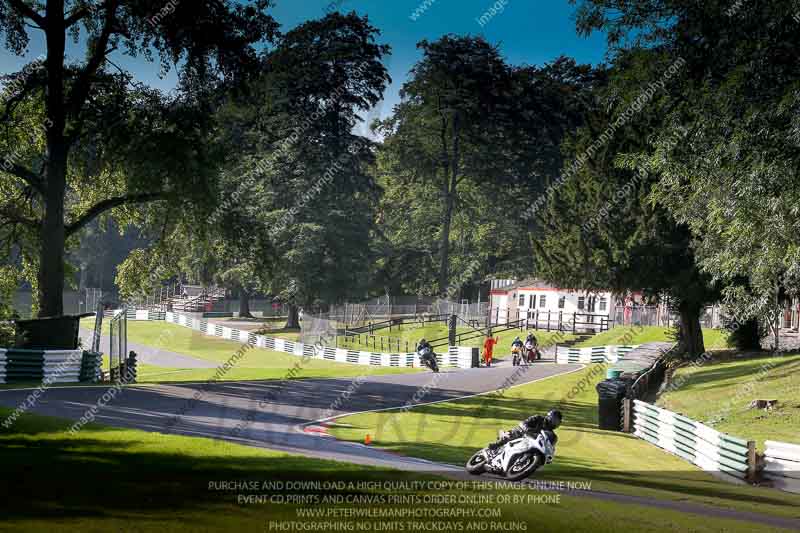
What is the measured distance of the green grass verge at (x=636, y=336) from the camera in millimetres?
48906

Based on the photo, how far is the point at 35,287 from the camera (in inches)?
1337

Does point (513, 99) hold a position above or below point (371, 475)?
above

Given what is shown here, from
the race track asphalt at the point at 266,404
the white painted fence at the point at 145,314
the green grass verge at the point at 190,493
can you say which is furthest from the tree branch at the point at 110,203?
the white painted fence at the point at 145,314

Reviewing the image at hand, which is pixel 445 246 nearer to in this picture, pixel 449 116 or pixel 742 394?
pixel 449 116

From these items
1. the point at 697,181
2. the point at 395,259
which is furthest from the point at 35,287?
the point at 395,259

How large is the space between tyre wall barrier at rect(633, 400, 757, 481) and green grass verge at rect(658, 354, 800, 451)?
175 centimetres

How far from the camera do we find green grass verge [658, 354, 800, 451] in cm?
2241

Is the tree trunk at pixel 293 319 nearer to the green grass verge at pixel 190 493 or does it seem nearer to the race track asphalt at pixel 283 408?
the race track asphalt at pixel 283 408

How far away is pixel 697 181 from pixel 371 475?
1377 centimetres

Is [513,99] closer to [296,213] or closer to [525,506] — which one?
[296,213]

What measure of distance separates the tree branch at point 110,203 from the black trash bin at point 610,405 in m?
16.7

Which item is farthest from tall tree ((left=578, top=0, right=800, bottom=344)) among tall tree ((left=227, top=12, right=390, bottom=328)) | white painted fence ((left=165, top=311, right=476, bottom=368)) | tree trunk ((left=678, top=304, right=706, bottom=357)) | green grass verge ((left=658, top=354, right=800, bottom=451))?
tall tree ((left=227, top=12, right=390, bottom=328))

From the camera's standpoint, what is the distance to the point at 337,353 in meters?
52.8

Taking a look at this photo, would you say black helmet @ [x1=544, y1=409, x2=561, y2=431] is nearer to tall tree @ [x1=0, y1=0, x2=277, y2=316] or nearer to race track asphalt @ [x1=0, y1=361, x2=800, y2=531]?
race track asphalt @ [x1=0, y1=361, x2=800, y2=531]
